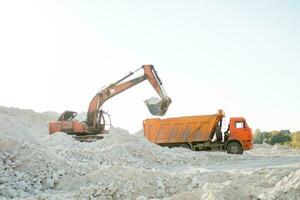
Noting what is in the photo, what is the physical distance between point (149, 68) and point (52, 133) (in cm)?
595

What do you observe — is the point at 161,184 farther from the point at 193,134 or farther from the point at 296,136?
the point at 296,136

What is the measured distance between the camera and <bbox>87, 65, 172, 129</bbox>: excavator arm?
24078 millimetres

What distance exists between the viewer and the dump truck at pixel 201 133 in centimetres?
2398

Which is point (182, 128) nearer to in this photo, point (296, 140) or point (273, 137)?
point (296, 140)

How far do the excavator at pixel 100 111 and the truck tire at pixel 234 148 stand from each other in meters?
3.62

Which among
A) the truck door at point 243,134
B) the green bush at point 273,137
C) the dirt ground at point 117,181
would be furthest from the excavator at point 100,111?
the green bush at point 273,137

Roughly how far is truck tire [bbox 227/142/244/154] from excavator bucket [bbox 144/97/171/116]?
143 inches

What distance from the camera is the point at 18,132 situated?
60.6ft

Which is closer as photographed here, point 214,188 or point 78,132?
point 214,188

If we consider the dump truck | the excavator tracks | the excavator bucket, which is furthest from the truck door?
the excavator tracks

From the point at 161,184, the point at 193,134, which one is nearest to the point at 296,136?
the point at 193,134

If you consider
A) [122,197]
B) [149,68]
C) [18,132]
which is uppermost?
[149,68]

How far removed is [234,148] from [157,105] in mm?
4320

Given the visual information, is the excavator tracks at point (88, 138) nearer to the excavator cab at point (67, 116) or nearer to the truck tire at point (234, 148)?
the excavator cab at point (67, 116)
